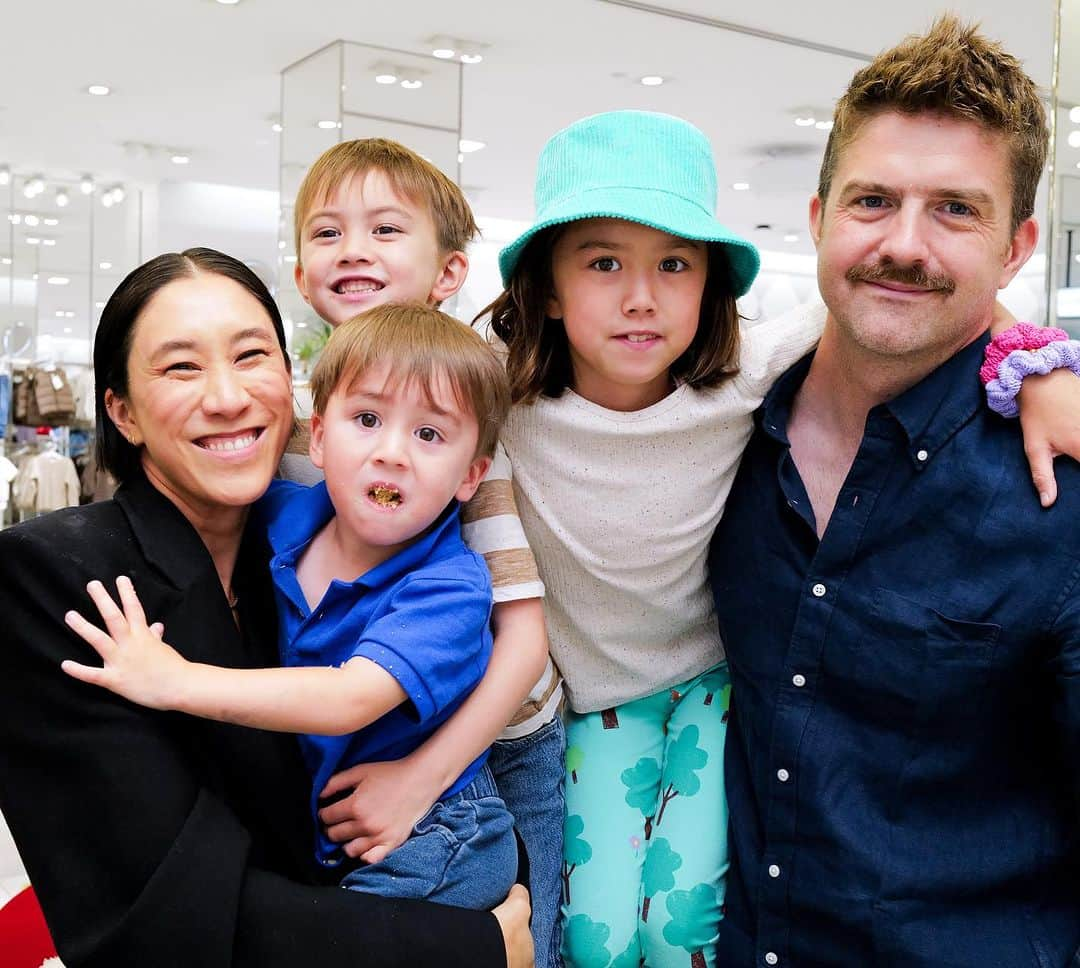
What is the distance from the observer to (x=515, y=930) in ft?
5.23

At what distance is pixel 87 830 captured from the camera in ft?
4.57

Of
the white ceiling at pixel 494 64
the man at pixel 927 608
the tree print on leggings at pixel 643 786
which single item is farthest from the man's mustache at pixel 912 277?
the white ceiling at pixel 494 64

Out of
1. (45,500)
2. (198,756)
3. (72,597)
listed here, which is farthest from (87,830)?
(45,500)

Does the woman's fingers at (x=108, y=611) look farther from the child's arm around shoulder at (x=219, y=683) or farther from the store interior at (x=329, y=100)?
the store interior at (x=329, y=100)

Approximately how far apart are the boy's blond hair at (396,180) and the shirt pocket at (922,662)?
43.1 inches

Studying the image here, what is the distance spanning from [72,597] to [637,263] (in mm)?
995

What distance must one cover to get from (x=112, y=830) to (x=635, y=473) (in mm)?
960

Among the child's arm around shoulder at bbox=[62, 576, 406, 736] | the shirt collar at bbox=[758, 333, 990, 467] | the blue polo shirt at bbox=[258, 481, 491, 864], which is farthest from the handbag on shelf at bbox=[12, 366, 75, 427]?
the shirt collar at bbox=[758, 333, 990, 467]

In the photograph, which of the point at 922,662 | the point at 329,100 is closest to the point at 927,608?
the point at 922,662

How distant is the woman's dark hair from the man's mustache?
2.91 ft

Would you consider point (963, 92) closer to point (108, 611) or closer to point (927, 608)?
point (927, 608)

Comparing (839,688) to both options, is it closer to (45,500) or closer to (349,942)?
(349,942)

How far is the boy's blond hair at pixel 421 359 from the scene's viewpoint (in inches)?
66.0

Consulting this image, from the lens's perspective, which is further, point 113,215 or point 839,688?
point 113,215
